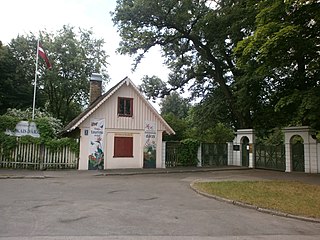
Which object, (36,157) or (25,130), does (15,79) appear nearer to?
(25,130)

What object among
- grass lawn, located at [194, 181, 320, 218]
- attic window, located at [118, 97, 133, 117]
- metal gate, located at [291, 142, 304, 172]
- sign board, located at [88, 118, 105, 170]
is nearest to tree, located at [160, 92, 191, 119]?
attic window, located at [118, 97, 133, 117]

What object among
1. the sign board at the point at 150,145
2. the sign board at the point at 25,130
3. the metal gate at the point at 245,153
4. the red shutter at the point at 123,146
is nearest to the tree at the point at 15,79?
the sign board at the point at 25,130

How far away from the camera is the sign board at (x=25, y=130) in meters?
20.7

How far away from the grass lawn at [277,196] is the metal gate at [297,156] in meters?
8.86

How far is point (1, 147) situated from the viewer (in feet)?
65.2

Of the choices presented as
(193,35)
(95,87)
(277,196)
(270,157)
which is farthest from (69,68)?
(277,196)

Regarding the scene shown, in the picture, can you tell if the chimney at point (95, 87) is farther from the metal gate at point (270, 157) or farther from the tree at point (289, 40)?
the metal gate at point (270, 157)

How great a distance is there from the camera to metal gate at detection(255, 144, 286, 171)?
23027 mm

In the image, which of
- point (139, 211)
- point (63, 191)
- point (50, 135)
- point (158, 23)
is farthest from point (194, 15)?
point (139, 211)

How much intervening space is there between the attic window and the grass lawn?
10.7 meters

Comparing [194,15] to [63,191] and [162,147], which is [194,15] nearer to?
[162,147]

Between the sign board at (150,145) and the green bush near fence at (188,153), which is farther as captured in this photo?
the green bush near fence at (188,153)

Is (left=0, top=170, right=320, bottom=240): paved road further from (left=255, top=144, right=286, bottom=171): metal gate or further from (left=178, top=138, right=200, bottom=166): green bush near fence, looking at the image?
(left=255, top=144, right=286, bottom=171): metal gate

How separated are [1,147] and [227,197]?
15.7 meters
